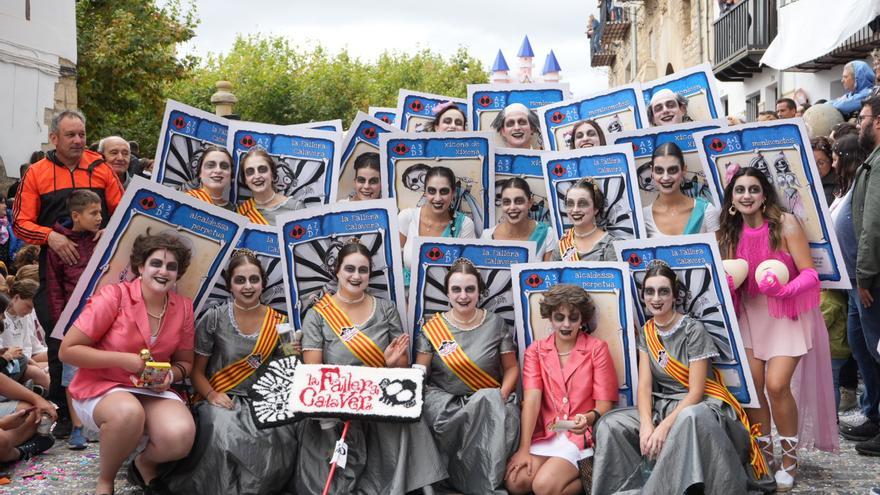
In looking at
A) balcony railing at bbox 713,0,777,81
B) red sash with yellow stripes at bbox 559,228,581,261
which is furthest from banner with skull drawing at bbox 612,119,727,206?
balcony railing at bbox 713,0,777,81

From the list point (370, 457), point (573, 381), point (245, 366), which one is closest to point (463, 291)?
point (573, 381)

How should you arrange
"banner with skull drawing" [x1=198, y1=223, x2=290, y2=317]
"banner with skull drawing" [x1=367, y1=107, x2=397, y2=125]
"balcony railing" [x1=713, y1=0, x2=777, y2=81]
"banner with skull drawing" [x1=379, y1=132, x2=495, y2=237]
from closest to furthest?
"banner with skull drawing" [x1=198, y1=223, x2=290, y2=317], "banner with skull drawing" [x1=379, y1=132, x2=495, y2=237], "banner with skull drawing" [x1=367, y1=107, x2=397, y2=125], "balcony railing" [x1=713, y1=0, x2=777, y2=81]

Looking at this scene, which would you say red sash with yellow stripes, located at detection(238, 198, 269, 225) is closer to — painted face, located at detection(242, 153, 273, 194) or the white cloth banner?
painted face, located at detection(242, 153, 273, 194)

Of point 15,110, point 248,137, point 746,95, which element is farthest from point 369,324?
point 746,95

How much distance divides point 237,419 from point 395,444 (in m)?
0.85

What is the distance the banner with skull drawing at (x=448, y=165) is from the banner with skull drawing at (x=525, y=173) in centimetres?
15

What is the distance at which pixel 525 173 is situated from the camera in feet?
23.2

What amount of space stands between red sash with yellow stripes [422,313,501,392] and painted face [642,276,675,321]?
95 centimetres

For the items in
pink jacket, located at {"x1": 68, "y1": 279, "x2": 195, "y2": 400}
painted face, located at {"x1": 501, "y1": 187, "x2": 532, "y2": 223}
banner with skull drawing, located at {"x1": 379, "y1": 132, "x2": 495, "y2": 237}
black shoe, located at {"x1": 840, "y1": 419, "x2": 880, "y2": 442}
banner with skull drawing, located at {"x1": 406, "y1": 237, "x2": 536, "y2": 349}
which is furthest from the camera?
banner with skull drawing, located at {"x1": 379, "y1": 132, "x2": 495, "y2": 237}

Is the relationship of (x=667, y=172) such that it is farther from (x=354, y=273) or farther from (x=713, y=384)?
(x=354, y=273)

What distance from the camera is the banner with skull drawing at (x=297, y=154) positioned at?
6988mm

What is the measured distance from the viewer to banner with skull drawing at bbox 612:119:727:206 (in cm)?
649

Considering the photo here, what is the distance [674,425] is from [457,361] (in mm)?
1212

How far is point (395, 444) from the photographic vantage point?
556 cm
